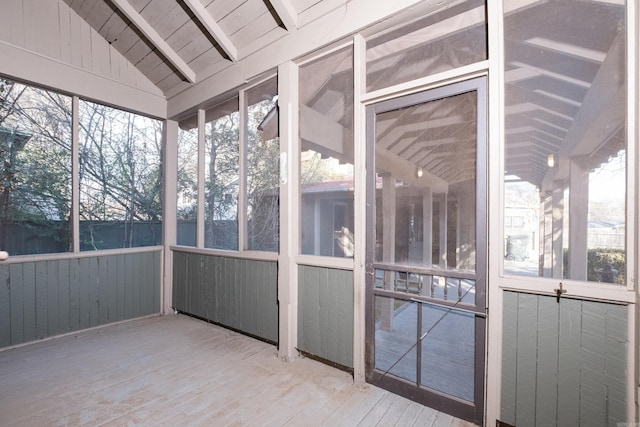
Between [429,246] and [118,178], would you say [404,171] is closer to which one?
[429,246]

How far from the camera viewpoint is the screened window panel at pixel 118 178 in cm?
319

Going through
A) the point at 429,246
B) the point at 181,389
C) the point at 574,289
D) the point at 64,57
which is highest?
the point at 64,57

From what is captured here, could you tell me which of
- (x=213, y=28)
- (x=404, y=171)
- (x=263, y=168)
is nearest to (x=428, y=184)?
(x=404, y=171)

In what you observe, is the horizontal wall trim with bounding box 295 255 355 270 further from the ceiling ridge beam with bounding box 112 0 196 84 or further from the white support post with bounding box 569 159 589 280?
the ceiling ridge beam with bounding box 112 0 196 84

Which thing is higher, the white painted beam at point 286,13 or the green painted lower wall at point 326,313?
the white painted beam at point 286,13

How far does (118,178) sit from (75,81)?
103cm

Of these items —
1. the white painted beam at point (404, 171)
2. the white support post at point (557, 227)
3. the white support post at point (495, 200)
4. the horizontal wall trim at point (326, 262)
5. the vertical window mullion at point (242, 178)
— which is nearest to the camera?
the white support post at point (557, 227)

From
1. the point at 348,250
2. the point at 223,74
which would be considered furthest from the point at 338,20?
the point at 348,250

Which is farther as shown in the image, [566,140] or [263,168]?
[263,168]

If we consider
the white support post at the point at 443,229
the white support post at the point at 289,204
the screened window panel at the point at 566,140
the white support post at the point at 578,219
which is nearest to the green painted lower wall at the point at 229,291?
the white support post at the point at 289,204

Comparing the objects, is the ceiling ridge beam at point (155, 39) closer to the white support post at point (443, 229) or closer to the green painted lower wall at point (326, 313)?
the green painted lower wall at point (326, 313)

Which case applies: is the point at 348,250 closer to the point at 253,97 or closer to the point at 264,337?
the point at 264,337

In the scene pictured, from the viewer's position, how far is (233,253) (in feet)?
10.1

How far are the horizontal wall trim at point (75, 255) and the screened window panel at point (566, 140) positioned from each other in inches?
147
